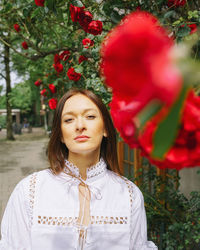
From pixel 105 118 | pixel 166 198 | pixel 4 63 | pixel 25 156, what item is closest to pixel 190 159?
pixel 105 118

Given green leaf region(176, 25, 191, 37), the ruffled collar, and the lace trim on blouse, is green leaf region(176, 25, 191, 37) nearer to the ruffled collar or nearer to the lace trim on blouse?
the ruffled collar


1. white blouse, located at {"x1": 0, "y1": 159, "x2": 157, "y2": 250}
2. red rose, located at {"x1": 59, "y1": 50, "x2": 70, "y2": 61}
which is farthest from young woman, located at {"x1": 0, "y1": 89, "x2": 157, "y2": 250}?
red rose, located at {"x1": 59, "y1": 50, "x2": 70, "y2": 61}

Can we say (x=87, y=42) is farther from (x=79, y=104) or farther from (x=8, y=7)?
(x=8, y=7)

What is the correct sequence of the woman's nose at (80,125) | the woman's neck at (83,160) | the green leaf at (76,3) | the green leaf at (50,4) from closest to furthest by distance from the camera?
the woman's nose at (80,125) → the woman's neck at (83,160) → the green leaf at (76,3) → the green leaf at (50,4)

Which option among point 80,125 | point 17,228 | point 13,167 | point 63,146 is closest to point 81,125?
point 80,125

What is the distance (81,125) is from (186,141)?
1.01 meters

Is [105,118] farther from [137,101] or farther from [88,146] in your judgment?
[137,101]

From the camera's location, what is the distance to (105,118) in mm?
1470

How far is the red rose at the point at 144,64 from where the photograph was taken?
199 mm

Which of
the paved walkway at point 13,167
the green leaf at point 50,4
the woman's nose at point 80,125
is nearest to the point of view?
the woman's nose at point 80,125

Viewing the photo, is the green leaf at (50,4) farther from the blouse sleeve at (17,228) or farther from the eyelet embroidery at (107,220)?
the eyelet embroidery at (107,220)

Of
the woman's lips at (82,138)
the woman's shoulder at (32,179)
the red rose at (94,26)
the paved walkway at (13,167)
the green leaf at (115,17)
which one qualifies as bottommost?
the paved walkway at (13,167)

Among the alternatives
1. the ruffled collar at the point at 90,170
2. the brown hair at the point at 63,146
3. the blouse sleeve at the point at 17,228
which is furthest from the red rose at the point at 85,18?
the blouse sleeve at the point at 17,228

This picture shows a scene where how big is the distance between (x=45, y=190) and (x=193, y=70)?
4.55ft
